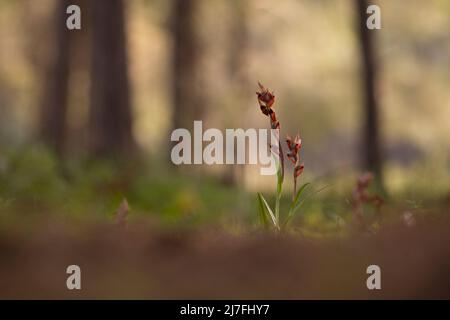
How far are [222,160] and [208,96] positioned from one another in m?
12.9

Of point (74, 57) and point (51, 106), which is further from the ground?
point (74, 57)

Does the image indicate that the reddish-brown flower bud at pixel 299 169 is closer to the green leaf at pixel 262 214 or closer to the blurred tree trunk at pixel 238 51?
the green leaf at pixel 262 214

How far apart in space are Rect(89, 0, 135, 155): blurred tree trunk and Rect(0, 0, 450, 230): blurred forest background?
19mm

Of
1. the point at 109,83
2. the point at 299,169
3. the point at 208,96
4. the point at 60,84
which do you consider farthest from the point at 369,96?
the point at 299,169

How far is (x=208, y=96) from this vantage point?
607 inches

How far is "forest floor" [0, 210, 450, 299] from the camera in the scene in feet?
4.62

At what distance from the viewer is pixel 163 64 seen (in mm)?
25219

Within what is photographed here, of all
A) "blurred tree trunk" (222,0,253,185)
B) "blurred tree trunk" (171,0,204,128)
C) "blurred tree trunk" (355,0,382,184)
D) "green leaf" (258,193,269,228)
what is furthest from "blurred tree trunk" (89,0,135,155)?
"blurred tree trunk" (222,0,253,185)

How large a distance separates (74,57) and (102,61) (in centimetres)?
774

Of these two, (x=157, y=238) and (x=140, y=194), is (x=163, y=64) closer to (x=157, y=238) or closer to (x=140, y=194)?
(x=140, y=194)

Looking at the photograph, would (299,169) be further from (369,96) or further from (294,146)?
(369,96)

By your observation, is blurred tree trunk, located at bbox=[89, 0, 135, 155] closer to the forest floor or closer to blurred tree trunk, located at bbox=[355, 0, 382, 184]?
blurred tree trunk, located at bbox=[355, 0, 382, 184]
